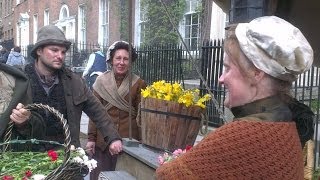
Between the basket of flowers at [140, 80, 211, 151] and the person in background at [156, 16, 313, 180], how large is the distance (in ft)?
4.82

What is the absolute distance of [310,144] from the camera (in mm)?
2363

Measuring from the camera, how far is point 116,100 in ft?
13.6

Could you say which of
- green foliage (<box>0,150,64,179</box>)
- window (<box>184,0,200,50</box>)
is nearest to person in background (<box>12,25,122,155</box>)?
green foliage (<box>0,150,64,179</box>)

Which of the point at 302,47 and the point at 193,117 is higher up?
the point at 302,47

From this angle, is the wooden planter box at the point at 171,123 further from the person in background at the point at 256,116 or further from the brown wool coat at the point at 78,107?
the person in background at the point at 256,116

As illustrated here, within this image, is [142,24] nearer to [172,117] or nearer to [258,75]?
[172,117]

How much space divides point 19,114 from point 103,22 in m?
18.9

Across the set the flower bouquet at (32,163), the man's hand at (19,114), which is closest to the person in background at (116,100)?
the man's hand at (19,114)

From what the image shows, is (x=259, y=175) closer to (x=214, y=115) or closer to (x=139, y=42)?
(x=214, y=115)

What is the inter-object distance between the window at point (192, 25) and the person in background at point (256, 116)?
1270 centimetres

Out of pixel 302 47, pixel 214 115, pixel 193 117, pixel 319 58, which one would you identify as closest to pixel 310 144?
pixel 193 117

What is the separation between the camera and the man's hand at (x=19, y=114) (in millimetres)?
2549

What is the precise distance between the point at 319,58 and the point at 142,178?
1.76m

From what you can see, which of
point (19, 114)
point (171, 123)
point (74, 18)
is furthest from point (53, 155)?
point (74, 18)
